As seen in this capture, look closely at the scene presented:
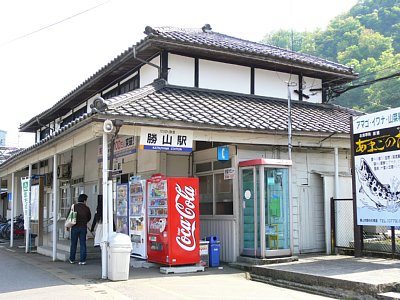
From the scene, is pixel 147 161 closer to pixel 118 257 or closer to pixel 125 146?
pixel 125 146

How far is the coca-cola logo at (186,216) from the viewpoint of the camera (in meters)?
10.5

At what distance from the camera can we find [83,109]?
64.2 ft

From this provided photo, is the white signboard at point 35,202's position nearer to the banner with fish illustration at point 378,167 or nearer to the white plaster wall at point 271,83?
the white plaster wall at point 271,83

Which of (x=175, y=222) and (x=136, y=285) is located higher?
(x=175, y=222)

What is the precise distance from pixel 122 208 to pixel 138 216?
2.82 ft

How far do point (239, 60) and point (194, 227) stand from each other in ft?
19.8

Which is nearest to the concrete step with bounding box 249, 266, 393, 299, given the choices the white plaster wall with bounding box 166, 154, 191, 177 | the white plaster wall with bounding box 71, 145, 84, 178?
the white plaster wall with bounding box 166, 154, 191, 177

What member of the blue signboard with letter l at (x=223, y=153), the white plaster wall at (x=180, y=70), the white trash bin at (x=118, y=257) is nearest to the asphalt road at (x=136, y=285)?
the white trash bin at (x=118, y=257)

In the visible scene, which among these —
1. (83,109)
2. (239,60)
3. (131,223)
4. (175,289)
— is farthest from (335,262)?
(83,109)

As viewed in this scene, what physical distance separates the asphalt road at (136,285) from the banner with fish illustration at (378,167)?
3250 millimetres

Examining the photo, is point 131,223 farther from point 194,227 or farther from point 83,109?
point 83,109

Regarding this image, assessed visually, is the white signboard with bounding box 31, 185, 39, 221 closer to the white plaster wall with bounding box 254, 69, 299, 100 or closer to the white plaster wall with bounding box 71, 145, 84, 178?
the white plaster wall with bounding box 71, 145, 84, 178

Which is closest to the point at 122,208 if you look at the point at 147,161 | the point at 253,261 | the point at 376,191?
the point at 147,161

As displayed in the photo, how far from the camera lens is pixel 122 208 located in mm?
12195
